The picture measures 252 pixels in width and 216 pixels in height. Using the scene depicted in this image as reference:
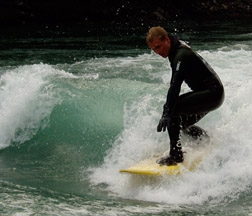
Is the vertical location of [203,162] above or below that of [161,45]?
below

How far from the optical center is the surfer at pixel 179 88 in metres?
5.28

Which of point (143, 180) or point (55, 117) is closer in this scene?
point (143, 180)

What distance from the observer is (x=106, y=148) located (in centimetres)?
695

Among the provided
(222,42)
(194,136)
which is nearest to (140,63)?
(222,42)

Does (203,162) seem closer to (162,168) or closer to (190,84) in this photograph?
(162,168)

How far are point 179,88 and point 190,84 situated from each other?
26 centimetres

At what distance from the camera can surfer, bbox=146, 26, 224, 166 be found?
528 centimetres

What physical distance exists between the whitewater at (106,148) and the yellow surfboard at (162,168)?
0.07 metres

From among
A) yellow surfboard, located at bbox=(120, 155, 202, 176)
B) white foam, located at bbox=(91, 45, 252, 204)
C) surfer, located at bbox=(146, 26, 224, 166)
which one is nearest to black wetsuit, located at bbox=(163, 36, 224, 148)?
surfer, located at bbox=(146, 26, 224, 166)

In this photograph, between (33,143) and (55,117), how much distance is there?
59 centimetres

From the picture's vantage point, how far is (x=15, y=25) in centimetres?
2214

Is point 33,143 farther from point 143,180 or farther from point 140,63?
point 140,63

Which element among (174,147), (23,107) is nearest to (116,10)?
(23,107)

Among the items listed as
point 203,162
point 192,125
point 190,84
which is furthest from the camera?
point 192,125
